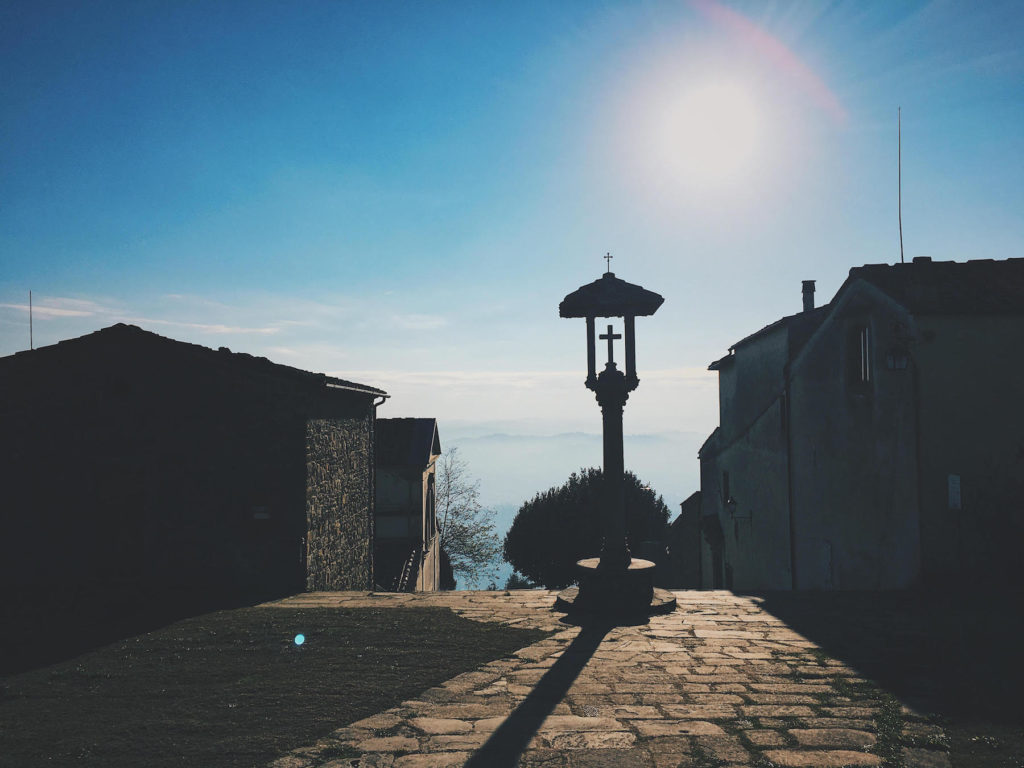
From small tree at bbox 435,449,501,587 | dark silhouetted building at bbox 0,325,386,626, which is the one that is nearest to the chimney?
dark silhouetted building at bbox 0,325,386,626

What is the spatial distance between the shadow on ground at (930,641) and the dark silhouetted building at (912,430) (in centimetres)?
135

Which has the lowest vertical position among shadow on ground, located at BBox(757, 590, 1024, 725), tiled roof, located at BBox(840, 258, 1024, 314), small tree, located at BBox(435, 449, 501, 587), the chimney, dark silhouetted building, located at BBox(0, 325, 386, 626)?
small tree, located at BBox(435, 449, 501, 587)

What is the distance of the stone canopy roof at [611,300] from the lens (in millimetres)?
8688

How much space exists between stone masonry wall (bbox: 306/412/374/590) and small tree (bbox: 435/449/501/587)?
77.1 ft

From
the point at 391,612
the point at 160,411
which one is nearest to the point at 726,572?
the point at 391,612

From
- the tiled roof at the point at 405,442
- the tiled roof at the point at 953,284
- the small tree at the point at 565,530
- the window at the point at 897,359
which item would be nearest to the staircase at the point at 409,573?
the tiled roof at the point at 405,442

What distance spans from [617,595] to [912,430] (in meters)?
5.99

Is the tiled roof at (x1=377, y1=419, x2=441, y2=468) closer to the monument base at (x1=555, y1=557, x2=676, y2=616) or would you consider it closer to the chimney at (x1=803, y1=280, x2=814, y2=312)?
A: the chimney at (x1=803, y1=280, x2=814, y2=312)

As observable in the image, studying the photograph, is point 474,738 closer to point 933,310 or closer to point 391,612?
point 391,612

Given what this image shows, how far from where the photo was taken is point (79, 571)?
10.3m

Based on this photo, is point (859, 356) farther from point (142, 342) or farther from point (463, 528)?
point (463, 528)

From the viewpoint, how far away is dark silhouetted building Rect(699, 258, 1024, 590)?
10.4 metres

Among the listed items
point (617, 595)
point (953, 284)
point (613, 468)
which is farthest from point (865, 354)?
point (617, 595)

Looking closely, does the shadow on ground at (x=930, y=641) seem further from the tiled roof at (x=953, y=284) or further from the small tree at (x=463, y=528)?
the small tree at (x=463, y=528)
